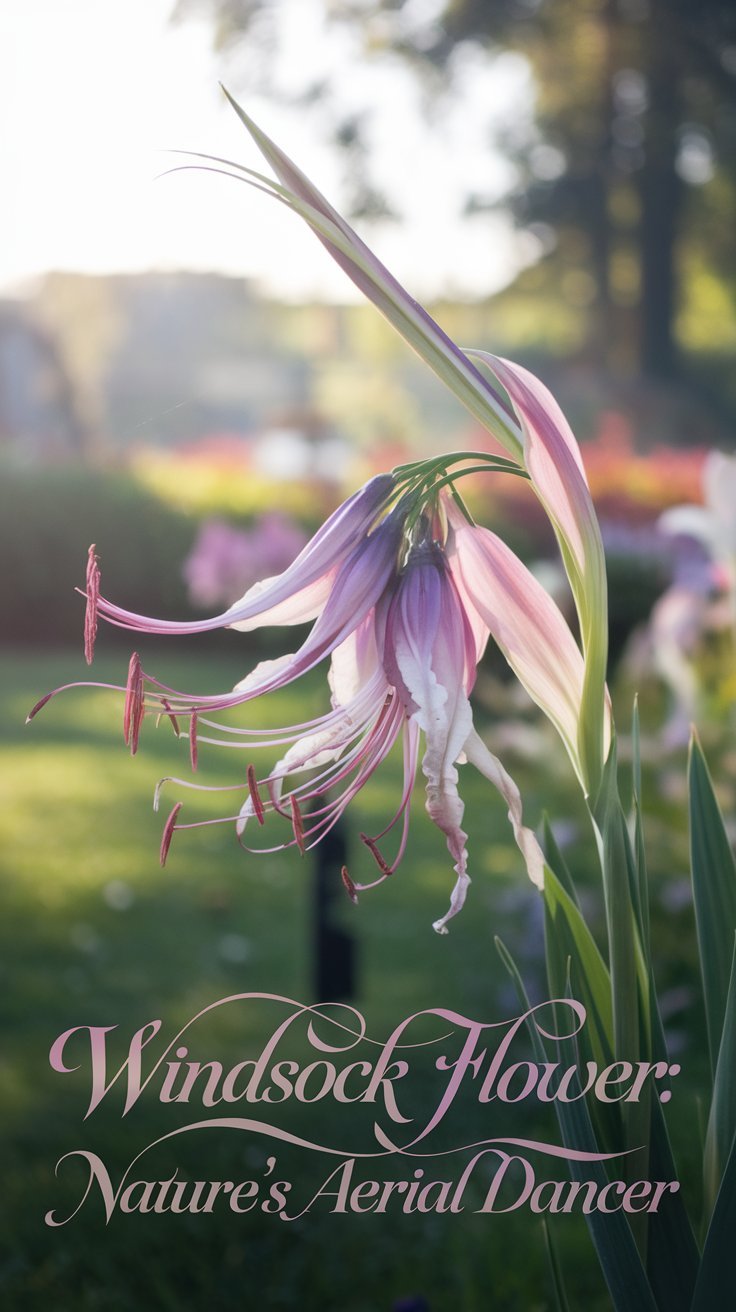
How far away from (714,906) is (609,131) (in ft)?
54.6

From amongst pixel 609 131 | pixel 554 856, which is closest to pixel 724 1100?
pixel 554 856

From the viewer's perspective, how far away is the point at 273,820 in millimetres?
3467

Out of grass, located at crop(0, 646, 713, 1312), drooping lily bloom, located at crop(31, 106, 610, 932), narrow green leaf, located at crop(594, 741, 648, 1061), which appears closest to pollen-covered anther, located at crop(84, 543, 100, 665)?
drooping lily bloom, located at crop(31, 106, 610, 932)

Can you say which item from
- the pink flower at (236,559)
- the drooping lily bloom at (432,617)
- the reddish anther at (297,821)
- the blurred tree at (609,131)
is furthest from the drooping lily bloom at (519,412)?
the blurred tree at (609,131)

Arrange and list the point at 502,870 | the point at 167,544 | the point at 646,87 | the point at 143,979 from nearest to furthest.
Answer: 1. the point at 143,979
2. the point at 502,870
3. the point at 167,544
4. the point at 646,87

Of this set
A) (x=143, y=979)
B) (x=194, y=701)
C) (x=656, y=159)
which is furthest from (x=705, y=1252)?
(x=656, y=159)

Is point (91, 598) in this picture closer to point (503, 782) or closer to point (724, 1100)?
point (503, 782)

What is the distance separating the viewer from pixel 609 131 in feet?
51.3

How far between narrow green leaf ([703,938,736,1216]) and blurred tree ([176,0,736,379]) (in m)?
13.7

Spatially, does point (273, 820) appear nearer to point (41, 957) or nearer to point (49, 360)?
point (41, 957)

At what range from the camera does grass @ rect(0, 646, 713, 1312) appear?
5.00ft

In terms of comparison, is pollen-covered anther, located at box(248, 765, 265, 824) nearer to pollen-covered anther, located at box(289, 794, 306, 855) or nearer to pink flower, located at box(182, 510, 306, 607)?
A: pollen-covered anther, located at box(289, 794, 306, 855)

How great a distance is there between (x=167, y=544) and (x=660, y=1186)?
22.7ft

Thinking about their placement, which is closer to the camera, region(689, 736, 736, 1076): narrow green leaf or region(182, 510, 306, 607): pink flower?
region(689, 736, 736, 1076): narrow green leaf
